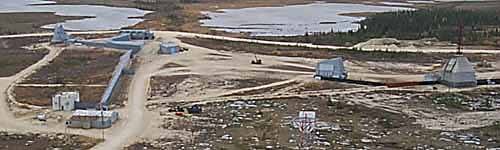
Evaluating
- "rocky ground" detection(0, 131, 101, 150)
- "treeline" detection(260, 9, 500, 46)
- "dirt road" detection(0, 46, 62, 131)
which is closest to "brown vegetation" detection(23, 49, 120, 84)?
"dirt road" detection(0, 46, 62, 131)

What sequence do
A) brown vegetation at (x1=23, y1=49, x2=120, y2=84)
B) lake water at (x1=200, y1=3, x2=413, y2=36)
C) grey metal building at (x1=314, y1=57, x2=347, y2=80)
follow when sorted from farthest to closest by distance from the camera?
lake water at (x1=200, y1=3, x2=413, y2=36)
brown vegetation at (x1=23, y1=49, x2=120, y2=84)
grey metal building at (x1=314, y1=57, x2=347, y2=80)

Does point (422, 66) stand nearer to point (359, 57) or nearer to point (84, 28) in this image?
point (359, 57)

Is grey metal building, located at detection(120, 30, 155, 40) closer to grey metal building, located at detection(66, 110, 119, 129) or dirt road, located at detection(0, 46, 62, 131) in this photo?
dirt road, located at detection(0, 46, 62, 131)

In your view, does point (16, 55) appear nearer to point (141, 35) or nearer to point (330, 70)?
point (141, 35)

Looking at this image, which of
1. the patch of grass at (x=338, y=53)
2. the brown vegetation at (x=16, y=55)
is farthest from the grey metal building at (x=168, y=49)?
the brown vegetation at (x=16, y=55)

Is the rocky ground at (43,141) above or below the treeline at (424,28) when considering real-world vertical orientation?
below

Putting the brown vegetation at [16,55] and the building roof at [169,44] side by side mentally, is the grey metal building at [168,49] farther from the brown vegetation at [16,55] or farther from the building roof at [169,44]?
the brown vegetation at [16,55]
